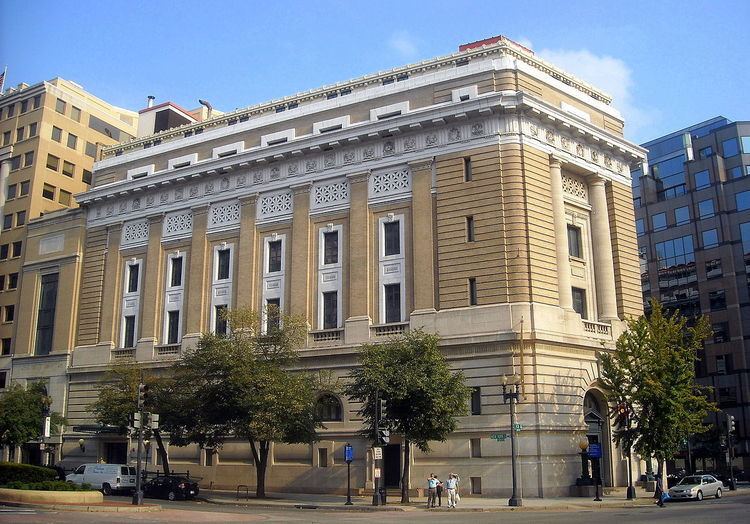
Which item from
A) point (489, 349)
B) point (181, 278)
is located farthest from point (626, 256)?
point (181, 278)

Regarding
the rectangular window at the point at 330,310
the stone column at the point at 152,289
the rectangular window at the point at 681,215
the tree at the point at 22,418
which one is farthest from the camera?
the rectangular window at the point at 681,215

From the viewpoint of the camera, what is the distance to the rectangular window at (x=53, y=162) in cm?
7338

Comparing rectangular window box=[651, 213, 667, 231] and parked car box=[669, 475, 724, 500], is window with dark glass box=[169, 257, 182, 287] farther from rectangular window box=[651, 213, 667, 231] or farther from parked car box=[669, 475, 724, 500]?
rectangular window box=[651, 213, 667, 231]

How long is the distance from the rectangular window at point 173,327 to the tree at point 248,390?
Result: 1086 cm

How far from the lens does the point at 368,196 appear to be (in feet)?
162

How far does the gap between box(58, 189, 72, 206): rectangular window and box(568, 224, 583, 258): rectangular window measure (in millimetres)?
48427

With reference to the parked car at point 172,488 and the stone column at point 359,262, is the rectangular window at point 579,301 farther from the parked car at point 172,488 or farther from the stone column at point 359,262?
the parked car at point 172,488

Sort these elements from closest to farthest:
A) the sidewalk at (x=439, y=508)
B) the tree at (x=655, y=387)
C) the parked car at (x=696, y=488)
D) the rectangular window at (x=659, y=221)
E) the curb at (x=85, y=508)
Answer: the curb at (x=85, y=508) → the sidewalk at (x=439, y=508) → the tree at (x=655, y=387) → the parked car at (x=696, y=488) → the rectangular window at (x=659, y=221)

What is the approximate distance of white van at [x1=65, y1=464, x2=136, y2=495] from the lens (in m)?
44.4

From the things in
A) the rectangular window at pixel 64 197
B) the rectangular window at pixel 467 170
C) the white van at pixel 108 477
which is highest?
the rectangular window at pixel 64 197

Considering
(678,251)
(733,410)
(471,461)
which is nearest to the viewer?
(471,461)

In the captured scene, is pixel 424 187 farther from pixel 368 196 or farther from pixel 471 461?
pixel 471 461

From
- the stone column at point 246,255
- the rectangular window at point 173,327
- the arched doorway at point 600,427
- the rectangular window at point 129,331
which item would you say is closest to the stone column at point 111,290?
the rectangular window at point 129,331

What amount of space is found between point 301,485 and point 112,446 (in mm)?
18009
